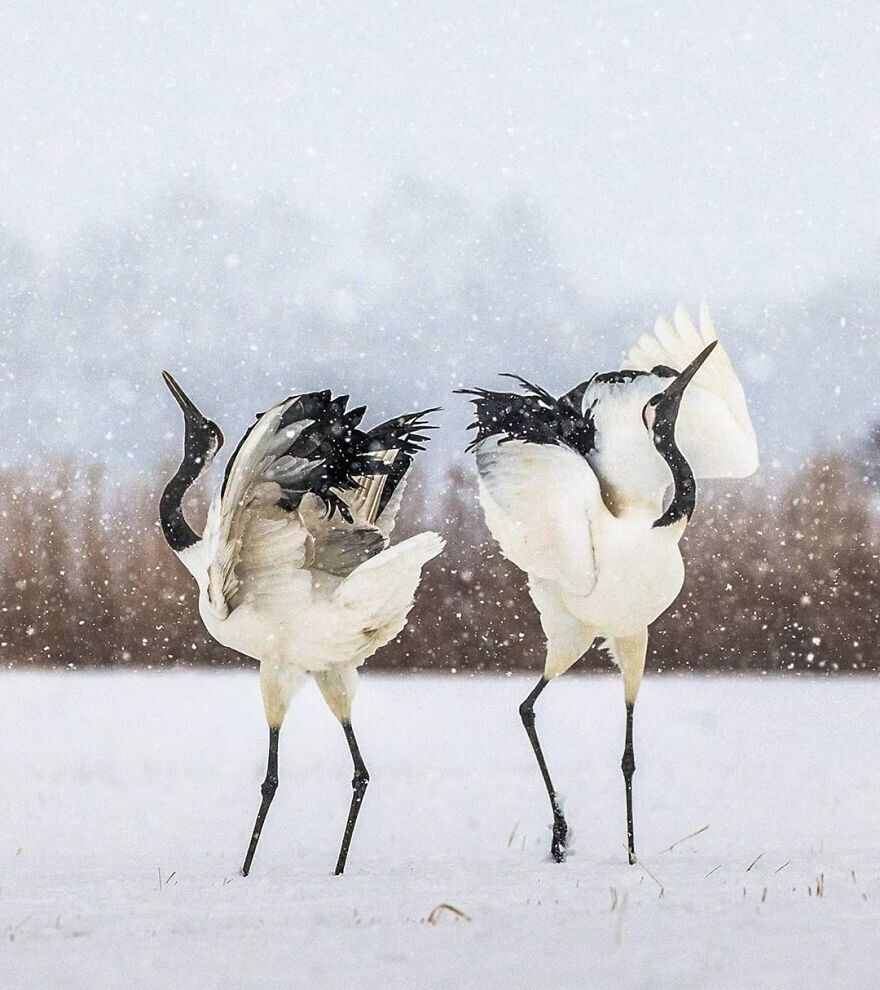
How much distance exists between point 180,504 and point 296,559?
59 cm

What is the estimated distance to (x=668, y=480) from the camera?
A: 213 inches

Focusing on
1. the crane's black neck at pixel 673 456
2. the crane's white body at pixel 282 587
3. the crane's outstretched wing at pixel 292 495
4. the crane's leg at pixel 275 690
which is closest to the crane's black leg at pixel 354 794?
the crane's white body at pixel 282 587

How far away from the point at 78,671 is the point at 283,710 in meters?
11.0

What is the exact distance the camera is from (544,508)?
499 centimetres

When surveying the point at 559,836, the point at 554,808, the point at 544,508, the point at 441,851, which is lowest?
the point at 441,851

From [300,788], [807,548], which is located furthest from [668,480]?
[807,548]

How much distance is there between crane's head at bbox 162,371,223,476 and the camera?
5.11 meters

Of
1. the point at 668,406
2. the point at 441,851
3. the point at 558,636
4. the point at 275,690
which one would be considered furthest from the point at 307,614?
the point at 668,406

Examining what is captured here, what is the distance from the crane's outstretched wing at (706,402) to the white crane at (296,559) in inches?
48.3

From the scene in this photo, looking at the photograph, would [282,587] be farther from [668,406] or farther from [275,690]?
[668,406]

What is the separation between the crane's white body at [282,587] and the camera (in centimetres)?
464

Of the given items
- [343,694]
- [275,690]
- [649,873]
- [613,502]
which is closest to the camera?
[649,873]

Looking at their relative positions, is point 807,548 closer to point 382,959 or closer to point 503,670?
point 503,670

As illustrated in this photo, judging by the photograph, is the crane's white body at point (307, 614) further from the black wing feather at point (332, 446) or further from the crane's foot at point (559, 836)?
the crane's foot at point (559, 836)
